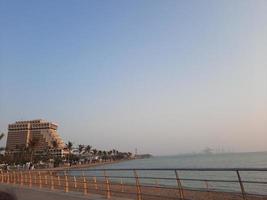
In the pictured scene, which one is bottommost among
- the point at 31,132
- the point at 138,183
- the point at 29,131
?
the point at 138,183

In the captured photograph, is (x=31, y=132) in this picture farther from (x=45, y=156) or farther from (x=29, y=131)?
(x=45, y=156)

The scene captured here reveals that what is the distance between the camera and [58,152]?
16162 cm

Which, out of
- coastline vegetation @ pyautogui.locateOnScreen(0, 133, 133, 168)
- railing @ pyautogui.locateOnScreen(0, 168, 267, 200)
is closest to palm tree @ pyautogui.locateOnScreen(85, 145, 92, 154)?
coastline vegetation @ pyautogui.locateOnScreen(0, 133, 133, 168)

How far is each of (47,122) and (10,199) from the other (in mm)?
178659

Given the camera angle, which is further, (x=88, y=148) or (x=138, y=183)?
(x=88, y=148)

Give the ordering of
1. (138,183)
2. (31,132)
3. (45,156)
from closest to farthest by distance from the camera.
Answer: (138,183), (45,156), (31,132)

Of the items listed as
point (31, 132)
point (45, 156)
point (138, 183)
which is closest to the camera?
point (138, 183)

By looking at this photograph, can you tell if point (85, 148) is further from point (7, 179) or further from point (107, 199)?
point (107, 199)

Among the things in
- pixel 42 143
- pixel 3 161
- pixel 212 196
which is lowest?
pixel 212 196

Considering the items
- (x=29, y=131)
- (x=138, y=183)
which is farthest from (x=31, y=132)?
(x=138, y=183)

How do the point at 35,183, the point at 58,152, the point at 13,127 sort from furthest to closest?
the point at 13,127, the point at 58,152, the point at 35,183

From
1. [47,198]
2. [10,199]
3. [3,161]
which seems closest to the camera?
[10,199]

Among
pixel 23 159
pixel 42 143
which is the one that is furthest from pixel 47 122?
pixel 23 159

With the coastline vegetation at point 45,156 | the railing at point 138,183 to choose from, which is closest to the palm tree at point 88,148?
the coastline vegetation at point 45,156
